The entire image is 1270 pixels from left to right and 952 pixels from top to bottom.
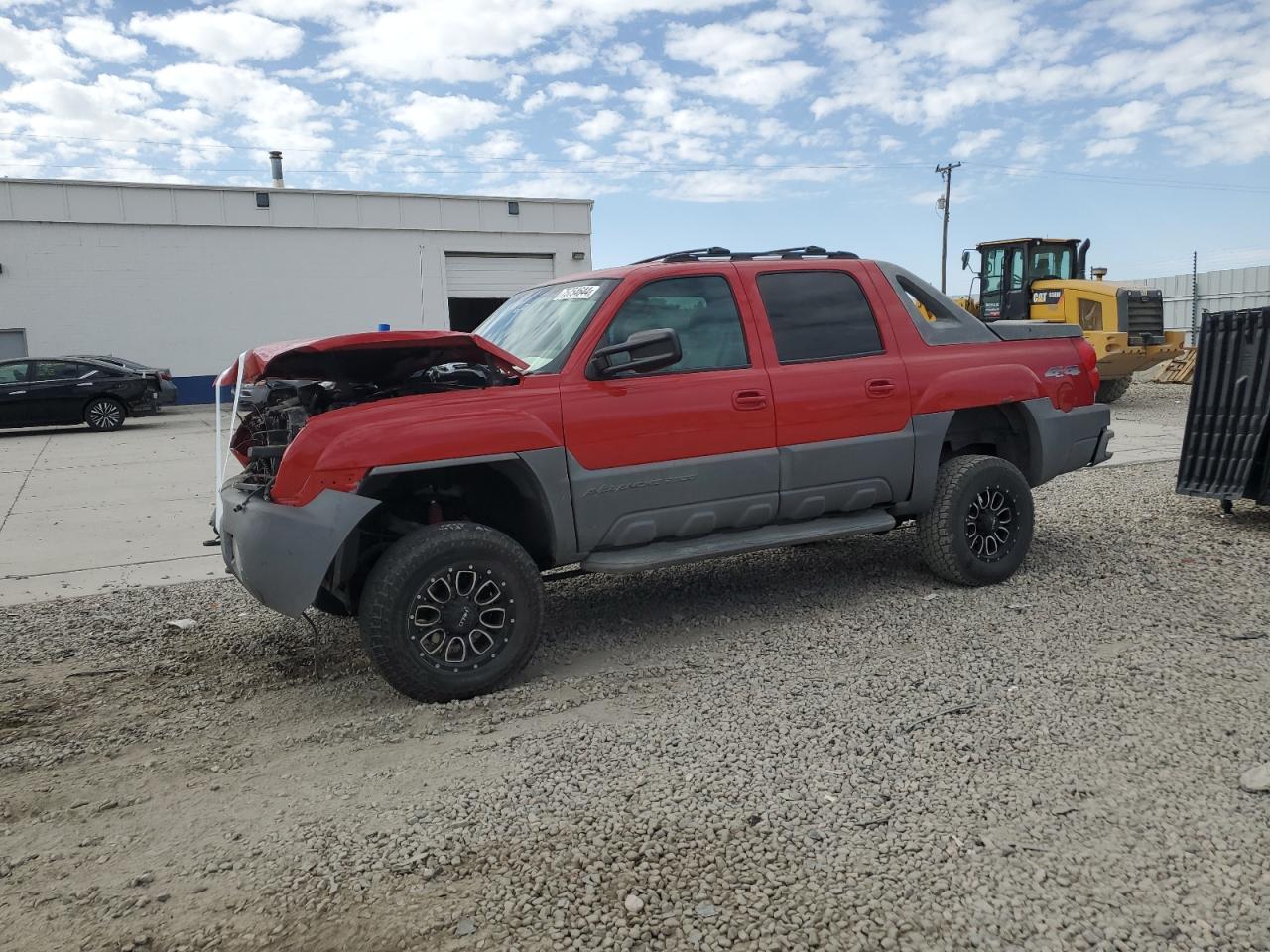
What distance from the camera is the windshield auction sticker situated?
5062 millimetres

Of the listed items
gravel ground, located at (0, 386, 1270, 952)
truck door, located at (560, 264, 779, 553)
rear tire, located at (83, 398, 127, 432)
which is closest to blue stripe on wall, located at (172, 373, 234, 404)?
rear tire, located at (83, 398, 127, 432)

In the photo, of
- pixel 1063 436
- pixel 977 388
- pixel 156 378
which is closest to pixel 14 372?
pixel 156 378

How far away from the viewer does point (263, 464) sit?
470 cm

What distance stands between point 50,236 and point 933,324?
2622 cm

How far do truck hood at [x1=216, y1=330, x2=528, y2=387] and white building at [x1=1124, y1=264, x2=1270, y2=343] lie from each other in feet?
87.3

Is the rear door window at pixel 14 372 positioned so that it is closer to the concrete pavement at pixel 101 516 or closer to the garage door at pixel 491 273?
the concrete pavement at pixel 101 516

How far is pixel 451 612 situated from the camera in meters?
4.21

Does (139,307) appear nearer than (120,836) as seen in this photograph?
No

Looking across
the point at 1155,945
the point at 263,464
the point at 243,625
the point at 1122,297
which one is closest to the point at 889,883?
the point at 1155,945

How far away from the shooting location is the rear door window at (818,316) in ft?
17.3

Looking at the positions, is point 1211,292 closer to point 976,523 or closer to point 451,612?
point 976,523

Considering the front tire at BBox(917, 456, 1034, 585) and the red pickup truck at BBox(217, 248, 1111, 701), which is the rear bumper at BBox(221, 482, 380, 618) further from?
the front tire at BBox(917, 456, 1034, 585)

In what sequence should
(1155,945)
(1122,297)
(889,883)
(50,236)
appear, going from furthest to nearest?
(50,236) → (1122,297) → (889,883) → (1155,945)

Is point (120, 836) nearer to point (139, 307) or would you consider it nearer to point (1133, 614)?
point (1133, 614)
